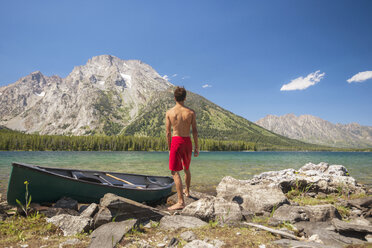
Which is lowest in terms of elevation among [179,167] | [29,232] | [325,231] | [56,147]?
[56,147]

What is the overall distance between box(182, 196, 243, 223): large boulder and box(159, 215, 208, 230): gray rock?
297 mm

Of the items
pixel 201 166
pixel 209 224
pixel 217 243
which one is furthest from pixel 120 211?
pixel 201 166

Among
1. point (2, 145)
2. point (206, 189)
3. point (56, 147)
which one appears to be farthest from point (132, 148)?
point (206, 189)

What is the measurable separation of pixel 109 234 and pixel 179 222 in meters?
1.91

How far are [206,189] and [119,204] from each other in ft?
31.9

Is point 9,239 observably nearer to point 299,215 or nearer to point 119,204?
point 119,204

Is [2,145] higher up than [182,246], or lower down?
lower down

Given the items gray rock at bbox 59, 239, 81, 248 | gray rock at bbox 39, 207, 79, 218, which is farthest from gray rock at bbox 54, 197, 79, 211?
gray rock at bbox 59, 239, 81, 248

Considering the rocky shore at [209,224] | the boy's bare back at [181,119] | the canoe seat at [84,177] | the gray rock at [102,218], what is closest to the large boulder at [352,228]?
the rocky shore at [209,224]

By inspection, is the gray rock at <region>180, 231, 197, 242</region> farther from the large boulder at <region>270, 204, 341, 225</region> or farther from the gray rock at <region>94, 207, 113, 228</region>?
the large boulder at <region>270, 204, 341, 225</region>

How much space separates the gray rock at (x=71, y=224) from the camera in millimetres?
5191

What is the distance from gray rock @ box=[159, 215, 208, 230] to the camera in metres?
5.65

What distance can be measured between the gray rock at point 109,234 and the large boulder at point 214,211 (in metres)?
1.84

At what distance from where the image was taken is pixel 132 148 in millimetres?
144125
